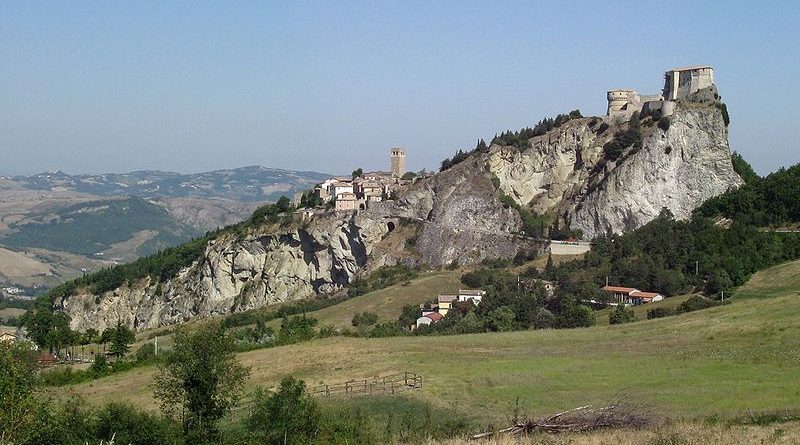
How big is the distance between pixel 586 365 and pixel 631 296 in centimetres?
4001

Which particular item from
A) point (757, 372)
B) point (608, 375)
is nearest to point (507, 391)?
point (608, 375)

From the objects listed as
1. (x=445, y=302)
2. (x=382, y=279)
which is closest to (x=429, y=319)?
(x=445, y=302)

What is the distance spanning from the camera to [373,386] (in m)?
38.0

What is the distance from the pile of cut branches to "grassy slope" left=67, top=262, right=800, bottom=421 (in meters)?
2.39

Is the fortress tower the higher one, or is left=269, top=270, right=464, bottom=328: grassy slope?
the fortress tower

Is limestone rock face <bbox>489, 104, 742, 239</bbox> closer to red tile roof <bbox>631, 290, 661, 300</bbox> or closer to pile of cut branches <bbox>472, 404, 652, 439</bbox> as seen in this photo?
red tile roof <bbox>631, 290, 661, 300</bbox>

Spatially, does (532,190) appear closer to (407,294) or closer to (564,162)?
(564,162)

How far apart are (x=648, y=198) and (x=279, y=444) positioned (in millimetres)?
82930

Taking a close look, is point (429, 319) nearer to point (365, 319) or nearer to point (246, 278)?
point (365, 319)

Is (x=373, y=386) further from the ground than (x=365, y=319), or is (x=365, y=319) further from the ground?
(x=373, y=386)

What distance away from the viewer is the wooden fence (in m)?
37.0

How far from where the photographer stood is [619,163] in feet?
340

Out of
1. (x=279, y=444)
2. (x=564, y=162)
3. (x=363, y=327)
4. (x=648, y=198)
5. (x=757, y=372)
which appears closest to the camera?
(x=279, y=444)

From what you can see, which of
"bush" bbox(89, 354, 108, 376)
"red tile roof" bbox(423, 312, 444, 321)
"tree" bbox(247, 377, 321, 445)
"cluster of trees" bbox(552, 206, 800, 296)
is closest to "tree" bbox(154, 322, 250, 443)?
"tree" bbox(247, 377, 321, 445)
